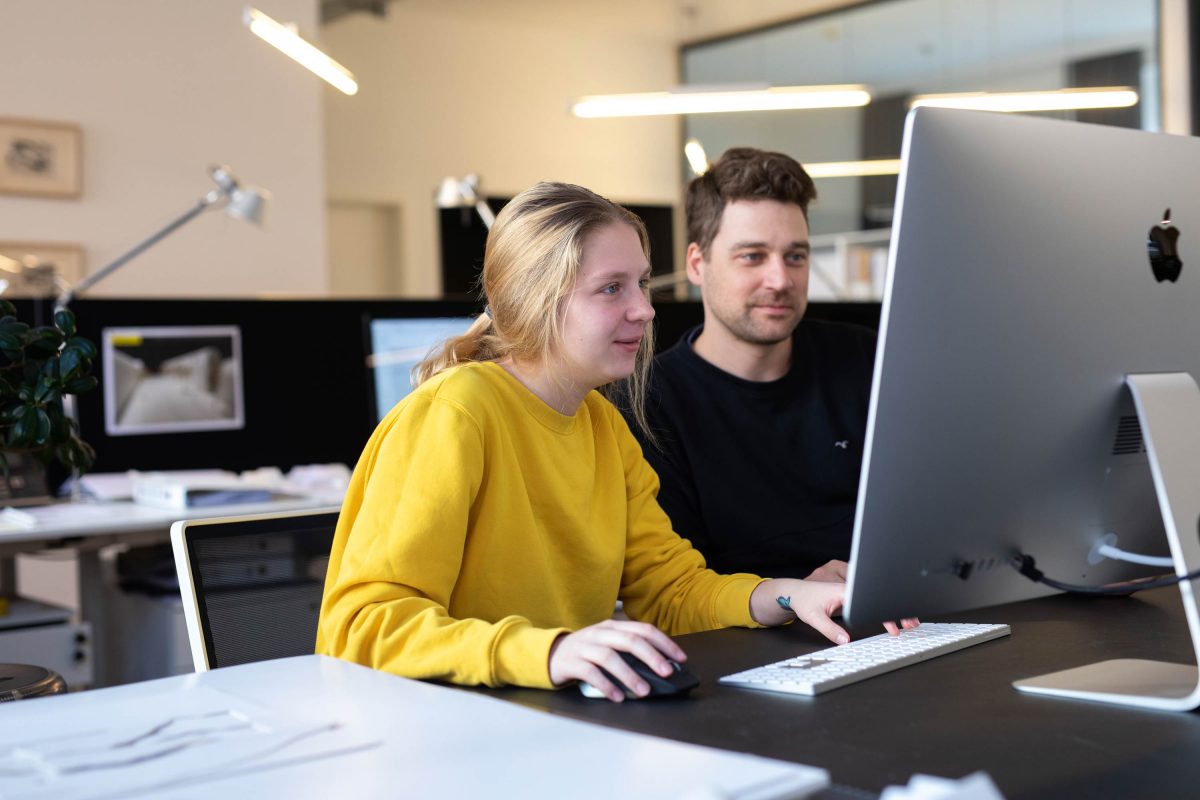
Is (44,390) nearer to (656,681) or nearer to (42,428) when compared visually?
(42,428)

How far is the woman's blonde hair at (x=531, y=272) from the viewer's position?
4.49ft

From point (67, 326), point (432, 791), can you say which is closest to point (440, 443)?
point (432, 791)

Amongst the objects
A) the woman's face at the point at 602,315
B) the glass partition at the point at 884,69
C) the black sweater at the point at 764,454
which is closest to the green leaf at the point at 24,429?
the woman's face at the point at 602,315

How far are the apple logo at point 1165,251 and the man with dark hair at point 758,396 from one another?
0.85 metres

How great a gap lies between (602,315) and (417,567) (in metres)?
0.36

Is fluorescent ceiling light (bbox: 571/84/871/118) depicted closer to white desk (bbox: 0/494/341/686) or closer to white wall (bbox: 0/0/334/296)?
white wall (bbox: 0/0/334/296)

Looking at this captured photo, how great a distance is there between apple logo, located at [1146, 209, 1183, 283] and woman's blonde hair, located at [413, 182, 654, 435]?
585 mm

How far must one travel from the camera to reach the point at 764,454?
6.26ft

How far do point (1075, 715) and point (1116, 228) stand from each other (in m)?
0.36

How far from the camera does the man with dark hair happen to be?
72.0 inches

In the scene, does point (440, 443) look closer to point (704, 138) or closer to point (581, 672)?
point (581, 672)

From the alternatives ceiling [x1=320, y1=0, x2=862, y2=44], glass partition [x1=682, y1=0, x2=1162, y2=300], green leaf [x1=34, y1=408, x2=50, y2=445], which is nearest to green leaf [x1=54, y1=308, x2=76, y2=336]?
green leaf [x1=34, y1=408, x2=50, y2=445]

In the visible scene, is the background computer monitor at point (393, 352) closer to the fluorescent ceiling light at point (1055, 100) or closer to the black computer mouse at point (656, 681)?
the black computer mouse at point (656, 681)

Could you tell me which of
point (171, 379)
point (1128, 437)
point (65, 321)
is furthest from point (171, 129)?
point (1128, 437)
